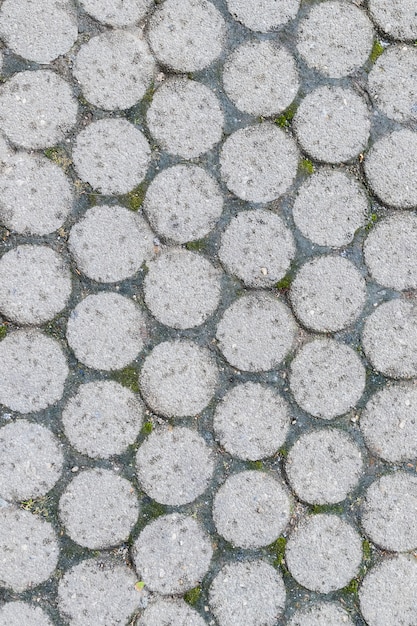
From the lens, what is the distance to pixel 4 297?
111 inches

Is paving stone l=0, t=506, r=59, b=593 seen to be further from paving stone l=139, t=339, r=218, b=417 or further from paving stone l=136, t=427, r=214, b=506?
paving stone l=139, t=339, r=218, b=417

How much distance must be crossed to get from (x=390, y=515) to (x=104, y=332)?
1.34m

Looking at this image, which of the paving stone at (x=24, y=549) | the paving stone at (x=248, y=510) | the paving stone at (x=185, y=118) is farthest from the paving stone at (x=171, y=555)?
the paving stone at (x=185, y=118)

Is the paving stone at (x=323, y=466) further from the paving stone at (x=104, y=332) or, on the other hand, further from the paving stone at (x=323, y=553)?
the paving stone at (x=104, y=332)

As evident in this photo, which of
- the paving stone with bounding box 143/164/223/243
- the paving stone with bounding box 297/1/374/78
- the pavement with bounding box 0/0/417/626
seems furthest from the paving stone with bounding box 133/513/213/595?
the paving stone with bounding box 297/1/374/78

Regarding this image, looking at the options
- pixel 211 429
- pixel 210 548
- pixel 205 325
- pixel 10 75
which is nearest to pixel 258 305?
pixel 205 325

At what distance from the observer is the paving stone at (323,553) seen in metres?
2.88

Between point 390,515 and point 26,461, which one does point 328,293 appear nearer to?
point 390,515

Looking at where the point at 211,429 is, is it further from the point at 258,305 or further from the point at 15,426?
the point at 15,426

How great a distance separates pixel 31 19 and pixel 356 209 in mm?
1488

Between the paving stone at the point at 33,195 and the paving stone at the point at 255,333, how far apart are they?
0.77 m

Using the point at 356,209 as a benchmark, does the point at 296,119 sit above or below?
above

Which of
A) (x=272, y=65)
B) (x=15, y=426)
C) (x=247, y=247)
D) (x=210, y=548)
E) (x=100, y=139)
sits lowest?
(x=210, y=548)

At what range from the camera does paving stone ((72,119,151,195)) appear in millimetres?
2863
